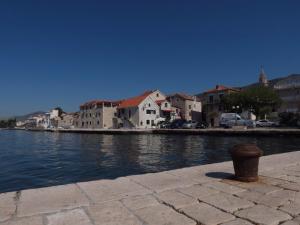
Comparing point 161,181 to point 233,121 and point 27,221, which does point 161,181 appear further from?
point 233,121

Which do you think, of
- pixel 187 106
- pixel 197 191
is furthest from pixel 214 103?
pixel 197 191

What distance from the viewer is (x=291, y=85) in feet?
201

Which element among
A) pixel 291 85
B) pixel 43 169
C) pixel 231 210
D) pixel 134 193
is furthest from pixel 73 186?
pixel 291 85

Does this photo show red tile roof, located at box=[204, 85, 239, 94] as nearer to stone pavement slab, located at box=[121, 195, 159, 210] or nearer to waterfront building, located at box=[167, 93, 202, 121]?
waterfront building, located at box=[167, 93, 202, 121]

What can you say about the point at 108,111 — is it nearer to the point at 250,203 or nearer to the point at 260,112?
the point at 260,112

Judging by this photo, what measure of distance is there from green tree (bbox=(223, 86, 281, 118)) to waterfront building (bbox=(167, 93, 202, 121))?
1552 cm

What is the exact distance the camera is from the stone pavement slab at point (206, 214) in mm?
3934

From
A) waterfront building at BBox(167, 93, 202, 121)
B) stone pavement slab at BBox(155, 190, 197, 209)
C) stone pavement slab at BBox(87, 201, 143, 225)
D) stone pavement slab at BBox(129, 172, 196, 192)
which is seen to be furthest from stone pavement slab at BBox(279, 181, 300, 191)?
waterfront building at BBox(167, 93, 202, 121)

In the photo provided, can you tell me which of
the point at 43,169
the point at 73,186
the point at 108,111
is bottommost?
the point at 43,169

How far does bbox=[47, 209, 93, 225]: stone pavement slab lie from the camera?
3854mm

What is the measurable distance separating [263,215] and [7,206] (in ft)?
13.4

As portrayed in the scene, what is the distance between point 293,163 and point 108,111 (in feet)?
240

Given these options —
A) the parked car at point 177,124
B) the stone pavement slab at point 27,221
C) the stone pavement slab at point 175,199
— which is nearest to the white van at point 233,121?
the parked car at point 177,124

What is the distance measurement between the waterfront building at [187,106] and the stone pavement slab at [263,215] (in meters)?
70.0
